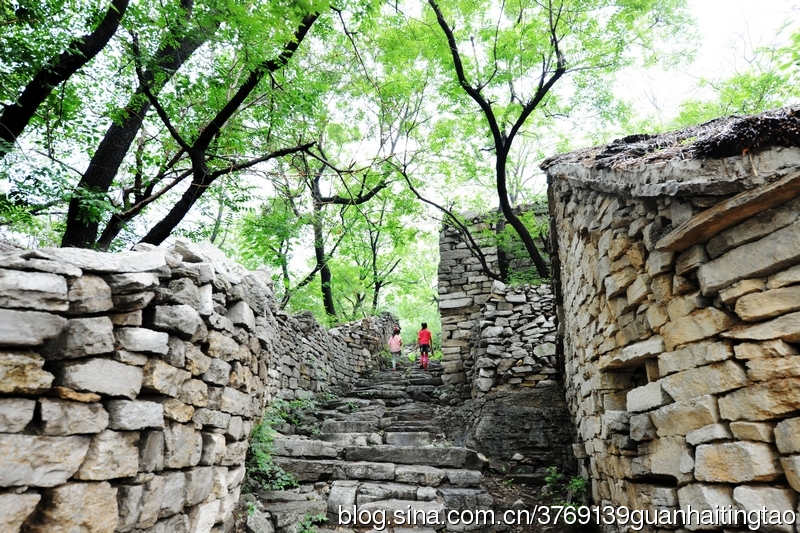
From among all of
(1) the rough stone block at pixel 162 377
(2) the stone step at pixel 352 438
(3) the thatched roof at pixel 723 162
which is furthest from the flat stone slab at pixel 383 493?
(3) the thatched roof at pixel 723 162

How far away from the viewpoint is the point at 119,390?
2098 millimetres

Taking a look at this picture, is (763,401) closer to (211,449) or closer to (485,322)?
(211,449)

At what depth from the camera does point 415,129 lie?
401 inches

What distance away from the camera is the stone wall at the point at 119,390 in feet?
5.76

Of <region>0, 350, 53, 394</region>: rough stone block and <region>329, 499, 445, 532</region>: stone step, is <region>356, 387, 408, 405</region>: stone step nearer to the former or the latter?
<region>329, 499, 445, 532</region>: stone step

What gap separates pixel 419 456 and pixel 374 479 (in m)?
0.65

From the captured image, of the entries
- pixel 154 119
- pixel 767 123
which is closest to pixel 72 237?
pixel 154 119

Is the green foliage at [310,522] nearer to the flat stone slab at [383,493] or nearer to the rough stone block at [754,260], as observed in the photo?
the flat stone slab at [383,493]

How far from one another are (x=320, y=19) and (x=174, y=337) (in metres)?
4.69

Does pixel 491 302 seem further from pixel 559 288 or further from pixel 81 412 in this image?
pixel 81 412

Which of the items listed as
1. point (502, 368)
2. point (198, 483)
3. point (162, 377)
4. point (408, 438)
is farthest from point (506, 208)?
point (162, 377)

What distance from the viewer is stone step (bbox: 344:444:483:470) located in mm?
5074

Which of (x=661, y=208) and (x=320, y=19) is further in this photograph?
(x=320, y=19)

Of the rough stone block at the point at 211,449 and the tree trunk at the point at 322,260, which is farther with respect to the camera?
the tree trunk at the point at 322,260
